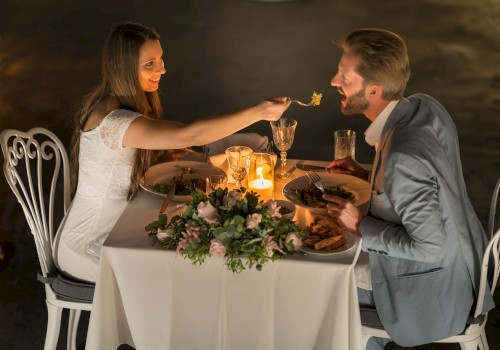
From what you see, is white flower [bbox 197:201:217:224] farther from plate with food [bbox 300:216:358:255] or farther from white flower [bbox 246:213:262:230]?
plate with food [bbox 300:216:358:255]

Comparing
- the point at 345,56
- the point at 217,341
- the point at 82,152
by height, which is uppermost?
the point at 345,56

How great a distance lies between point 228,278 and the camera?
253 cm

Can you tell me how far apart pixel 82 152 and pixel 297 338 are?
1178mm

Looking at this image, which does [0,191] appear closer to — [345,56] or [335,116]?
[335,116]

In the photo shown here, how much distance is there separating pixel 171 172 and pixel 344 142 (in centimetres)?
75

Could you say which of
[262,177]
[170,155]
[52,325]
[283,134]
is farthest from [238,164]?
[52,325]

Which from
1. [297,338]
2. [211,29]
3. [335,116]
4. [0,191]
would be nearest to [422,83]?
[335,116]

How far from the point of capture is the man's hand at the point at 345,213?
2.56 meters

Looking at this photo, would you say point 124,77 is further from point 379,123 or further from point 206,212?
point 379,123

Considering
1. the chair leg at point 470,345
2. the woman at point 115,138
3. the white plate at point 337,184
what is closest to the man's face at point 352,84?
the woman at point 115,138

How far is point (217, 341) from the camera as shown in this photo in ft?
8.55

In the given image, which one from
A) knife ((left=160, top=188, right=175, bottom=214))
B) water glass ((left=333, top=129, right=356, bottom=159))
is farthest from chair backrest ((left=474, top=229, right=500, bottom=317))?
knife ((left=160, top=188, right=175, bottom=214))

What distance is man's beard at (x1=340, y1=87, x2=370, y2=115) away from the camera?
103 inches

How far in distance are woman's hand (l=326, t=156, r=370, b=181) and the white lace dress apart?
840 millimetres
